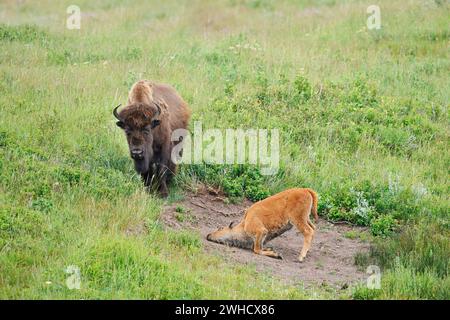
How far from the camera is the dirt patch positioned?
10.4 m

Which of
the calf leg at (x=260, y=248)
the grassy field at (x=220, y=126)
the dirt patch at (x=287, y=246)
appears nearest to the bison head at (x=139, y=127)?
the grassy field at (x=220, y=126)

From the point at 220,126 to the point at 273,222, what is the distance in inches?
148

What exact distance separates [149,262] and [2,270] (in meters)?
1.66

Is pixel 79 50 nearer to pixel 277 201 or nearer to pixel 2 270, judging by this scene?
pixel 277 201

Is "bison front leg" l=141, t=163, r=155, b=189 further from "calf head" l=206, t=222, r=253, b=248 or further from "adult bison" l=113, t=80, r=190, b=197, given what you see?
"calf head" l=206, t=222, r=253, b=248

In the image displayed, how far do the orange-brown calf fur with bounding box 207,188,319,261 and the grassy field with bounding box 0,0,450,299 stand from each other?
698 millimetres

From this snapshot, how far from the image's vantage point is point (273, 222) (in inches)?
434

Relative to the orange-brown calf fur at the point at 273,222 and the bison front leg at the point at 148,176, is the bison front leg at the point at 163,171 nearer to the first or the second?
the bison front leg at the point at 148,176

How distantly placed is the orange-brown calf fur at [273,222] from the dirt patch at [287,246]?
0.48 ft

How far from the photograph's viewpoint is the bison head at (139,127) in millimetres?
11703

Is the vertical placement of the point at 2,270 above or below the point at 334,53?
below

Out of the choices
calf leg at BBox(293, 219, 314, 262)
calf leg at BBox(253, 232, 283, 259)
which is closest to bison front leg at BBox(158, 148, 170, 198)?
calf leg at BBox(253, 232, 283, 259)
